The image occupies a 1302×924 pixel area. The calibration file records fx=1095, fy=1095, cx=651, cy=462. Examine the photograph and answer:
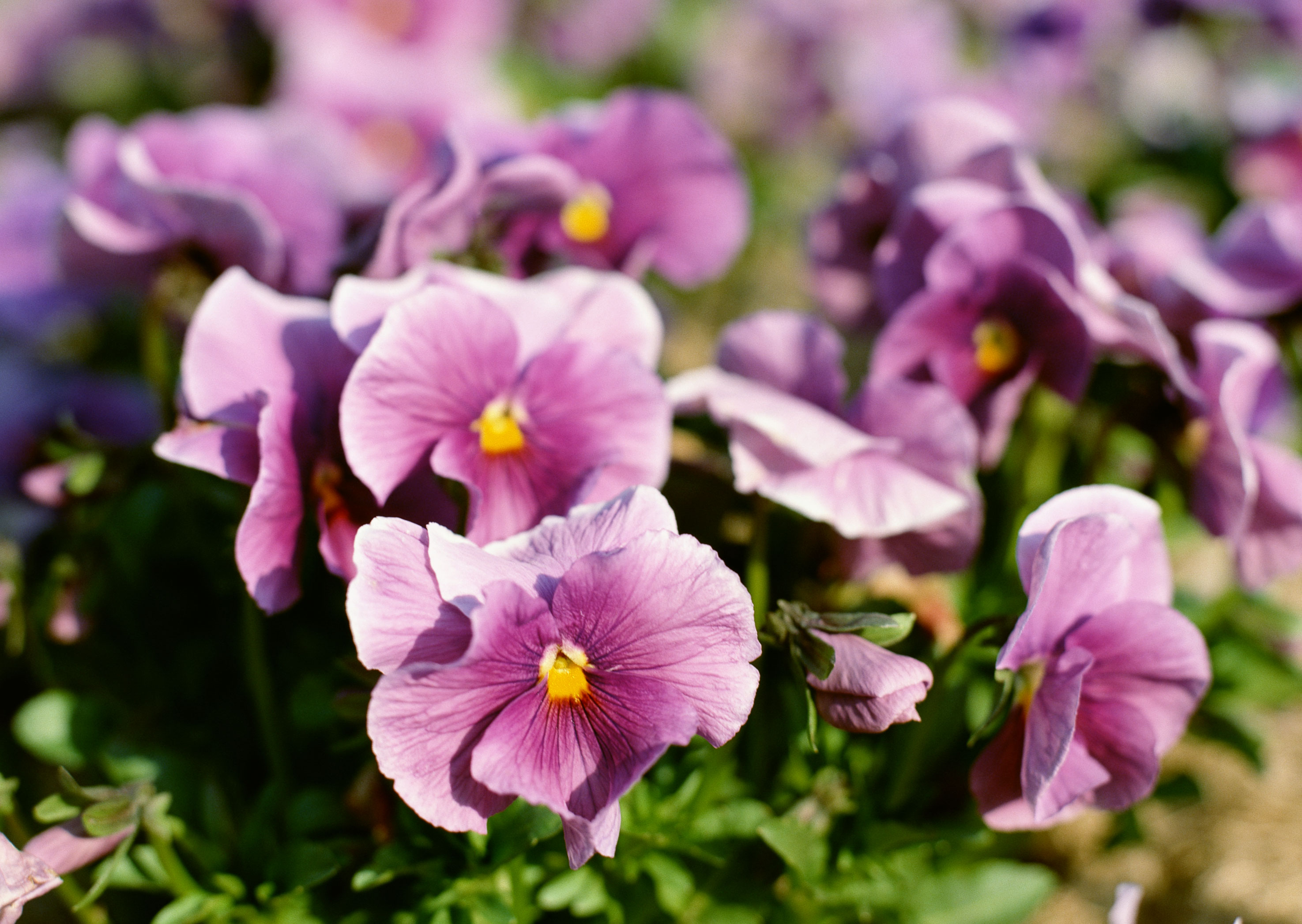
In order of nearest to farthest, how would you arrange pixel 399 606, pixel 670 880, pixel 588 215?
pixel 399 606, pixel 670 880, pixel 588 215

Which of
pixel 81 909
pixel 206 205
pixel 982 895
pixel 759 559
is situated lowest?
pixel 982 895

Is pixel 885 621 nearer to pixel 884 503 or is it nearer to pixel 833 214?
pixel 884 503

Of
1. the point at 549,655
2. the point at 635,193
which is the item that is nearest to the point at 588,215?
the point at 635,193

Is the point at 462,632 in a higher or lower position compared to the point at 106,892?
higher

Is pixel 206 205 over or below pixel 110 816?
over

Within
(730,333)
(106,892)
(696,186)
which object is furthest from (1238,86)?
(106,892)

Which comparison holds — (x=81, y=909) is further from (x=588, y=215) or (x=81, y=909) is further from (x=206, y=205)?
(x=588, y=215)

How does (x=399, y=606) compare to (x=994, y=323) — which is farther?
(x=994, y=323)
